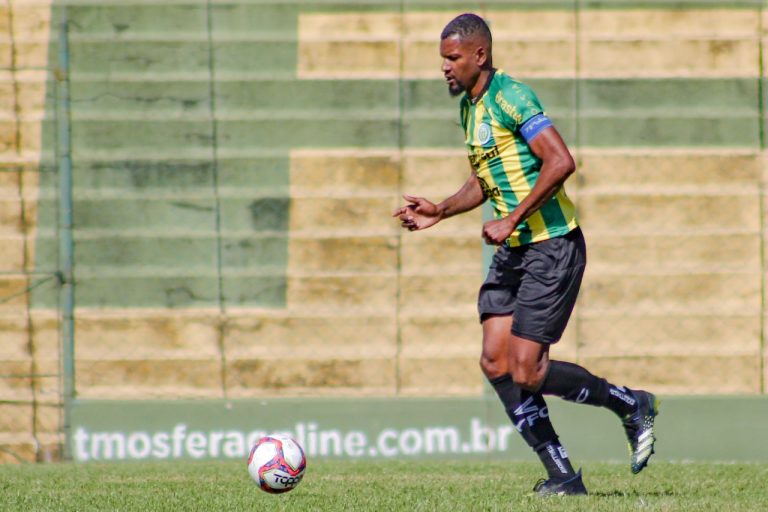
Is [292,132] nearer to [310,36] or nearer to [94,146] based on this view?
[310,36]

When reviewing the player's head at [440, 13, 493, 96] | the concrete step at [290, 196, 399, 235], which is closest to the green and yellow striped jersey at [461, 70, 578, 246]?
the player's head at [440, 13, 493, 96]

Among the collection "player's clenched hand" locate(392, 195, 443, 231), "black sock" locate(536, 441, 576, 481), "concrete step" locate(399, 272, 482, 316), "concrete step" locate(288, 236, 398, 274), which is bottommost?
"black sock" locate(536, 441, 576, 481)

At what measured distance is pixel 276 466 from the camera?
5695 millimetres

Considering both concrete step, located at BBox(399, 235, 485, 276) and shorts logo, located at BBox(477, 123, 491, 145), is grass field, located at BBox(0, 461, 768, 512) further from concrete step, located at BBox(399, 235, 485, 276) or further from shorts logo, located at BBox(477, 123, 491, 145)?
concrete step, located at BBox(399, 235, 485, 276)

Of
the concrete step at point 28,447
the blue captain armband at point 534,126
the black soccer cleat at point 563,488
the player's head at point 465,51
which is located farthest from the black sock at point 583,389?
the concrete step at point 28,447

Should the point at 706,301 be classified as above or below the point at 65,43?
below

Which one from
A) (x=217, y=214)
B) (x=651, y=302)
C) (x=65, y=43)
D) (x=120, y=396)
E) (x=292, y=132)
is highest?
(x=65, y=43)

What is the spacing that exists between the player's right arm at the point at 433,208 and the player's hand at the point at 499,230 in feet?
1.75

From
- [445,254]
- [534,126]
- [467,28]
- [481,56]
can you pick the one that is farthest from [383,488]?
[445,254]

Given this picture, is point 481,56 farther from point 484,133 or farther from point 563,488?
point 563,488

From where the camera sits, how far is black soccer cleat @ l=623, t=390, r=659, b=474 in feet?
19.9

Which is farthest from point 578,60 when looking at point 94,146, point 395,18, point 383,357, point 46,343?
point 46,343

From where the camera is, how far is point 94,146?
979 centimetres

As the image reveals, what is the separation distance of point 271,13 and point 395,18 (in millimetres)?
967
